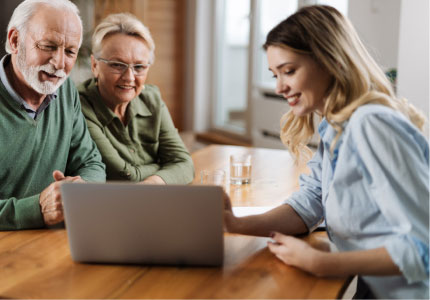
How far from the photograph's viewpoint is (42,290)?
1149mm

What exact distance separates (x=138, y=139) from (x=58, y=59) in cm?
60

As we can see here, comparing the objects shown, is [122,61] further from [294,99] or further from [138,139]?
[294,99]

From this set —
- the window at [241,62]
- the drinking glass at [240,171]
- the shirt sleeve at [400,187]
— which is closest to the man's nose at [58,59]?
the drinking glass at [240,171]

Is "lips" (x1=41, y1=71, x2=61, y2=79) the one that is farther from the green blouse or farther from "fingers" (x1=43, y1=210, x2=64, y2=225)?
"fingers" (x1=43, y1=210, x2=64, y2=225)

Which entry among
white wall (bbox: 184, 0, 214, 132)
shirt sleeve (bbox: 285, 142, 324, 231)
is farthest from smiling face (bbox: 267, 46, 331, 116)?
white wall (bbox: 184, 0, 214, 132)

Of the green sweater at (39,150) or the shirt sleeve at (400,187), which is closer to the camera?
the shirt sleeve at (400,187)

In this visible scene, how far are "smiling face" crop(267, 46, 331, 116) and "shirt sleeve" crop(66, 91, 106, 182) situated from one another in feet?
2.72

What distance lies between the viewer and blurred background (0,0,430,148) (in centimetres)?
481

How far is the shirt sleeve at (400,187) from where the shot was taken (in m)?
1.17

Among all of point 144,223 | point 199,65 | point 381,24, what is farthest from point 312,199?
point 199,65

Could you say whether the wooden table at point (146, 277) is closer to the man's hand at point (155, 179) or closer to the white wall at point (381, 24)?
the man's hand at point (155, 179)

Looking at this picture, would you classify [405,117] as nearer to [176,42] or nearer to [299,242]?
[299,242]

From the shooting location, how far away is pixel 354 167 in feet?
4.09

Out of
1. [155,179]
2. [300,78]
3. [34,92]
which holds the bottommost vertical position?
[155,179]
